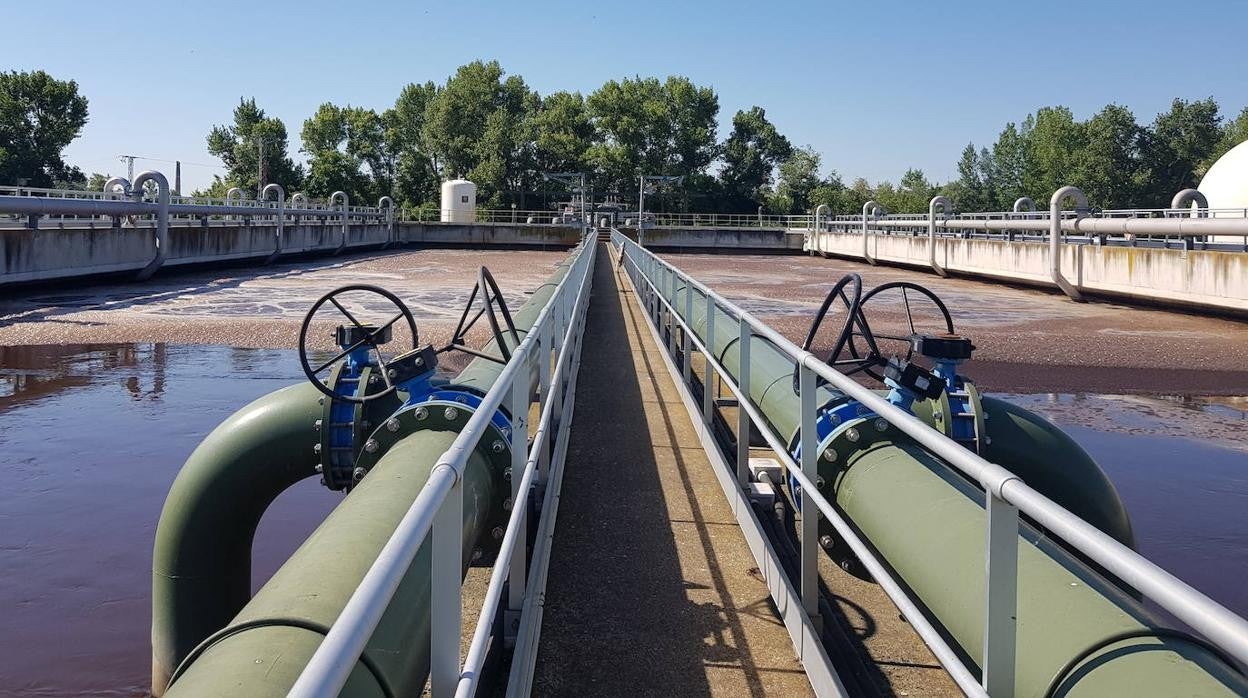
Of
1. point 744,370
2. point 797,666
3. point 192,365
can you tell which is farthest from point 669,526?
point 192,365

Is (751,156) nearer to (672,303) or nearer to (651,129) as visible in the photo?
(651,129)

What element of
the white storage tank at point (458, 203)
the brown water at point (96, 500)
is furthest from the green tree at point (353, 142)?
the brown water at point (96, 500)

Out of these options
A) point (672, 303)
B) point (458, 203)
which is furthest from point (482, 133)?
point (672, 303)

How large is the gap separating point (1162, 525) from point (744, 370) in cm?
369

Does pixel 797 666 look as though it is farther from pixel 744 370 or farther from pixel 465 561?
pixel 744 370

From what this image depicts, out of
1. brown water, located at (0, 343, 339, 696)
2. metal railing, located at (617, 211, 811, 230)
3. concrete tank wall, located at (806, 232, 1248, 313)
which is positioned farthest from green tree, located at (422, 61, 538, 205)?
brown water, located at (0, 343, 339, 696)

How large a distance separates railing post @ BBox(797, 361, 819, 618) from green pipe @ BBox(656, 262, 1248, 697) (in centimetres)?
16

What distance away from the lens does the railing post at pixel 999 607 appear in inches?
80.5

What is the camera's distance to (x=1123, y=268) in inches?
808

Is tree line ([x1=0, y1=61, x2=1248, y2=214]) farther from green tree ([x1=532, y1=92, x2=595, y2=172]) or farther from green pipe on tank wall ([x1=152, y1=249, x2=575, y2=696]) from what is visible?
green pipe on tank wall ([x1=152, y1=249, x2=575, y2=696])

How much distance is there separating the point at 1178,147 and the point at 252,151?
3906 inches

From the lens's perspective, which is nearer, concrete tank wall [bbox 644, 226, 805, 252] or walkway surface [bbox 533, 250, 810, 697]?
walkway surface [bbox 533, 250, 810, 697]

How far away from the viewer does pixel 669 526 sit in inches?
217

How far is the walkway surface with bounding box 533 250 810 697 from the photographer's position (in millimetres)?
3732
